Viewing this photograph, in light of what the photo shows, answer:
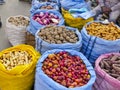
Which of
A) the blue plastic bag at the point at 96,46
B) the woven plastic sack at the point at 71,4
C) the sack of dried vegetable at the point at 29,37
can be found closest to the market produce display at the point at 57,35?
the blue plastic bag at the point at 96,46

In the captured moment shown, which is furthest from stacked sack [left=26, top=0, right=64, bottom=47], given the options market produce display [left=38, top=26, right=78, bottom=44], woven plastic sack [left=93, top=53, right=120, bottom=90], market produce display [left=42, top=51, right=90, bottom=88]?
woven plastic sack [left=93, top=53, right=120, bottom=90]

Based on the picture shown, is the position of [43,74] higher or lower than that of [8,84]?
higher

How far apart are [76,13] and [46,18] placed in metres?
0.46

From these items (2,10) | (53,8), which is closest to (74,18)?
(53,8)

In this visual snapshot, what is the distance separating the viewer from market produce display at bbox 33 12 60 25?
3121 millimetres

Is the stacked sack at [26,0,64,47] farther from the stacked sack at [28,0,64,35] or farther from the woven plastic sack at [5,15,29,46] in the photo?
the woven plastic sack at [5,15,29,46]

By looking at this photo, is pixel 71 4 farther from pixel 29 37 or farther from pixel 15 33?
pixel 15 33

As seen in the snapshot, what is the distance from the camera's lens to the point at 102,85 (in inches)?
93.4

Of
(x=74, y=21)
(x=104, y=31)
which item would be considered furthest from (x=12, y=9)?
(x=104, y=31)

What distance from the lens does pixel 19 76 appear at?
7.82 ft

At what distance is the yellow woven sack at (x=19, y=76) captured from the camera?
236 centimetres

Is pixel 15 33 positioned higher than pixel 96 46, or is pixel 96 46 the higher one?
pixel 96 46

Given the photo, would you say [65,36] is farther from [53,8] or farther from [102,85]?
[53,8]

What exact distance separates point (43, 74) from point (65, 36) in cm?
72
